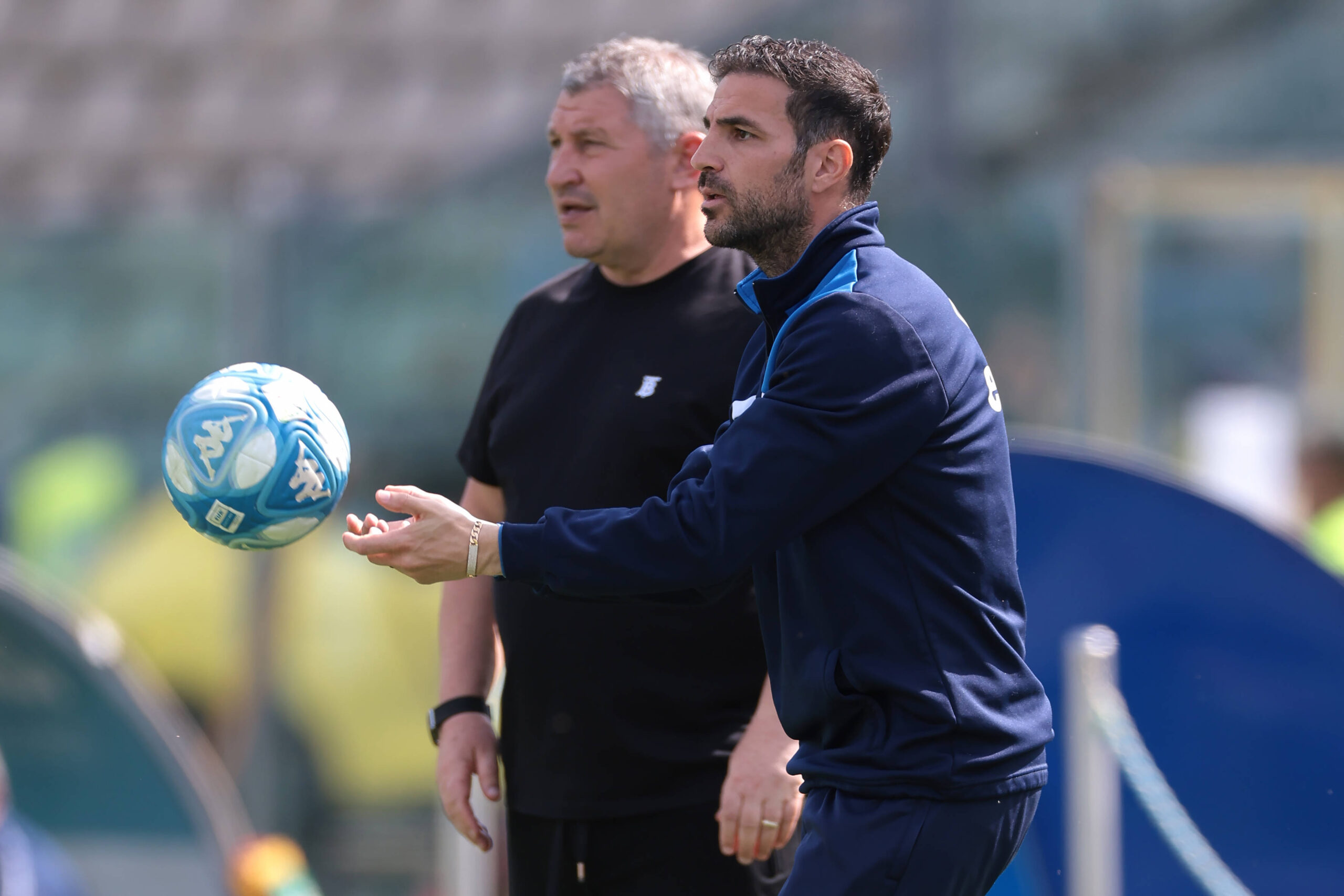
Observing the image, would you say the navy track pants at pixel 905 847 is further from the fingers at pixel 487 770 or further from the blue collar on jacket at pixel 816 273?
the fingers at pixel 487 770

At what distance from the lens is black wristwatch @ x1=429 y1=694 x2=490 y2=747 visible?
10.8 ft

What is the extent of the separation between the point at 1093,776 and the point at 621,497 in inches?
73.1

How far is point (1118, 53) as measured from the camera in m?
7.73

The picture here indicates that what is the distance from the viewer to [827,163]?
2.52m

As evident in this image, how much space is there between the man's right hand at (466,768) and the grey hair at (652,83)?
4.08 feet

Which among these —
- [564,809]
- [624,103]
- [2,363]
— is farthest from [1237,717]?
[2,363]

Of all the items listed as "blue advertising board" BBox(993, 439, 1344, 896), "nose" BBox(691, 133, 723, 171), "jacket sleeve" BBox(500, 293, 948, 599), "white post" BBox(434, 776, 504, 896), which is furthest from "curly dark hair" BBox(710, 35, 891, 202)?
"white post" BBox(434, 776, 504, 896)

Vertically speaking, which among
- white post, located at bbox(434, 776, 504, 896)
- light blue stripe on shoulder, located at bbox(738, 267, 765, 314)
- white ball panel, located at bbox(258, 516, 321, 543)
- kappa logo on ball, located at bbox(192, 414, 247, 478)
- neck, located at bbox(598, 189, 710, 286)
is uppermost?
neck, located at bbox(598, 189, 710, 286)

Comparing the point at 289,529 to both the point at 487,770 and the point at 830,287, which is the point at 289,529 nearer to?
the point at 487,770

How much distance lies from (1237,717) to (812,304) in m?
2.48

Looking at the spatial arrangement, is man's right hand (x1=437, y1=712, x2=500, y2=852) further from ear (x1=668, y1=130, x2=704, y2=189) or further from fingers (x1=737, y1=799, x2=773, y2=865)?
ear (x1=668, y1=130, x2=704, y2=189)

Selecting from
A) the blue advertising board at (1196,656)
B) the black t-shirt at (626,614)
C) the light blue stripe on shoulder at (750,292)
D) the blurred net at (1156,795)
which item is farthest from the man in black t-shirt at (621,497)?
the blue advertising board at (1196,656)

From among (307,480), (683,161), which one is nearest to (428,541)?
(307,480)

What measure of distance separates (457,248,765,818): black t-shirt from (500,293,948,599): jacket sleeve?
0.60 meters
